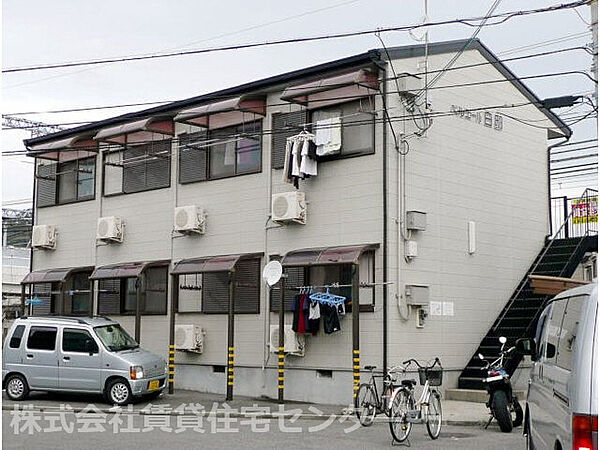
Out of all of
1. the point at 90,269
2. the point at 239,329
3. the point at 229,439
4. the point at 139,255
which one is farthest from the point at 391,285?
the point at 90,269

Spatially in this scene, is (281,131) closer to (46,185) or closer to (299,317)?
(299,317)

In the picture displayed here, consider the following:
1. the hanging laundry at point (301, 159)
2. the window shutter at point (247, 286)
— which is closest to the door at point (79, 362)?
the window shutter at point (247, 286)

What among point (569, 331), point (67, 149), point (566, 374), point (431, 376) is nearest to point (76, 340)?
point (67, 149)

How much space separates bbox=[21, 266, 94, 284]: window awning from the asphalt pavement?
342 inches

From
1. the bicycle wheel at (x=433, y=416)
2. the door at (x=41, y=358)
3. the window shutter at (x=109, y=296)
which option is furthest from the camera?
the window shutter at (x=109, y=296)

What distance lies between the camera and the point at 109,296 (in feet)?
82.6

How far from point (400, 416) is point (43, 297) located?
17.1 metres

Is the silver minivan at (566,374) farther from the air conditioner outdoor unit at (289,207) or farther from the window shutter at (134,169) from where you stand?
the window shutter at (134,169)

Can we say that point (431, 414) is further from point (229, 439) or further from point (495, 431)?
point (229, 439)

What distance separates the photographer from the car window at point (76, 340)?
19.4m

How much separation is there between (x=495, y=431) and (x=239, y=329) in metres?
8.25

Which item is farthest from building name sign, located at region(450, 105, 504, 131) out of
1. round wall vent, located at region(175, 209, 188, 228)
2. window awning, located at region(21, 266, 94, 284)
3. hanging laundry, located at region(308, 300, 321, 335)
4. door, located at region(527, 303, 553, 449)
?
door, located at region(527, 303, 553, 449)

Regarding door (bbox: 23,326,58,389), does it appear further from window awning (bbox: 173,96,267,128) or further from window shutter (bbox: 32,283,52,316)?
window shutter (bbox: 32,283,52,316)

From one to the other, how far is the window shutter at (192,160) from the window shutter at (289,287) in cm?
404
